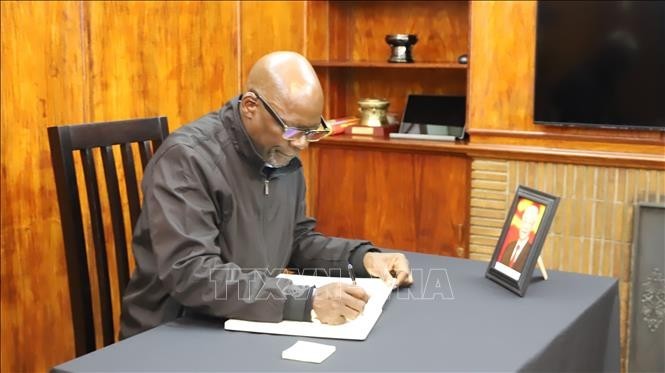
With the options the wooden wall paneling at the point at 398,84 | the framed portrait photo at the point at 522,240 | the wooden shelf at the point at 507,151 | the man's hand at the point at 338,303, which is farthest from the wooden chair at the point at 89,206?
the wooden wall paneling at the point at 398,84

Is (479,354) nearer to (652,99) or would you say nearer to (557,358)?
(557,358)

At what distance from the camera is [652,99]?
10.5ft

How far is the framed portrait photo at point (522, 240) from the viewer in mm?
1881

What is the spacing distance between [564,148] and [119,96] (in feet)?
5.81

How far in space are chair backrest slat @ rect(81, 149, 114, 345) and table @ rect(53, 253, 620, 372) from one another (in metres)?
0.50

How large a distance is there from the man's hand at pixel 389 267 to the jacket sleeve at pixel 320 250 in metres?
0.02

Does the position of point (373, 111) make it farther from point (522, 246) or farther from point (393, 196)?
point (522, 246)

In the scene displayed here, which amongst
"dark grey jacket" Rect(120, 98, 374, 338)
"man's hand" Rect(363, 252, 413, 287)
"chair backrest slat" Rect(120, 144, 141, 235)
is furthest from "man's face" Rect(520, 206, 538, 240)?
"chair backrest slat" Rect(120, 144, 141, 235)

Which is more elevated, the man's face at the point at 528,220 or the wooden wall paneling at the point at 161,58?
the wooden wall paneling at the point at 161,58

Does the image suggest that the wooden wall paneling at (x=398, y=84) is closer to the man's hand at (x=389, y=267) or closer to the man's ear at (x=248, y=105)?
the man's hand at (x=389, y=267)

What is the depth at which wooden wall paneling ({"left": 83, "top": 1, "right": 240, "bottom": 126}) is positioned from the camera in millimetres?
2869

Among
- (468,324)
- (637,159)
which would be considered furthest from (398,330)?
(637,159)

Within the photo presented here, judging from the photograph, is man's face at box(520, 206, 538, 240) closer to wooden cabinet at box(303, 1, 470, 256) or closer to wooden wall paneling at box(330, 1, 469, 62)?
wooden cabinet at box(303, 1, 470, 256)

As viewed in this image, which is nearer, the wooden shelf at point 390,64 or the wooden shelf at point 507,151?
the wooden shelf at point 507,151
